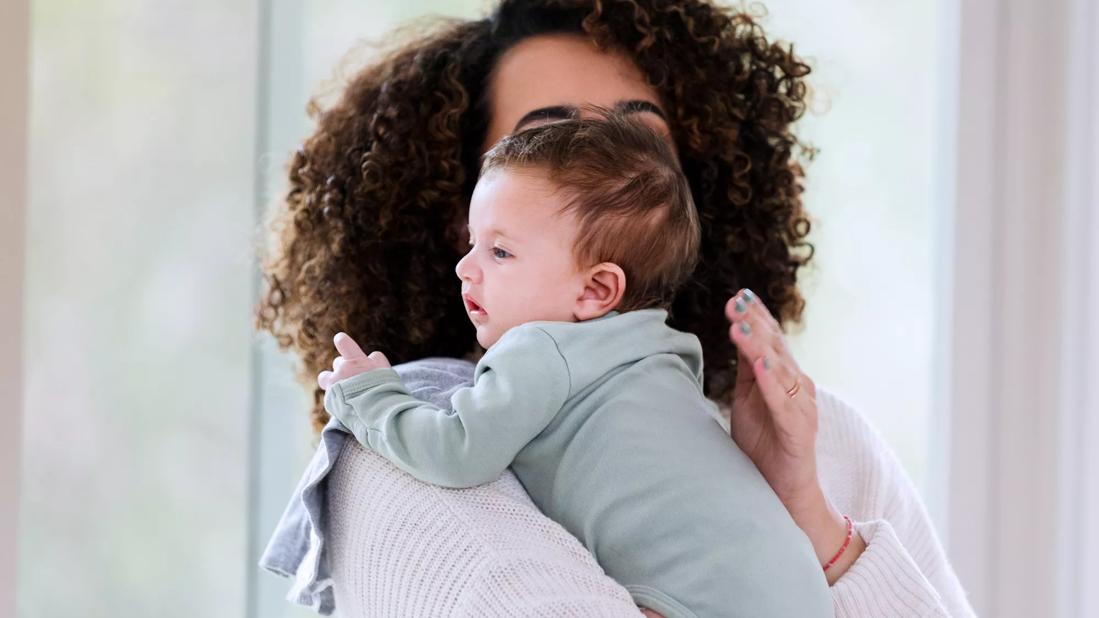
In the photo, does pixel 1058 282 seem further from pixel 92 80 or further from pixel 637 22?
pixel 92 80

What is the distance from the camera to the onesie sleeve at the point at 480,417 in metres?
1.06

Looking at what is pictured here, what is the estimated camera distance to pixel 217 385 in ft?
7.11

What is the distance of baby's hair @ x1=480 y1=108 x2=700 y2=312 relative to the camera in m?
1.16

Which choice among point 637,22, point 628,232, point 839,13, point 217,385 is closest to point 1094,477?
point 839,13

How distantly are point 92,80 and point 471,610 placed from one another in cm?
137

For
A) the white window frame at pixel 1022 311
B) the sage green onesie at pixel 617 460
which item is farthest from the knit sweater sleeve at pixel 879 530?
the white window frame at pixel 1022 311

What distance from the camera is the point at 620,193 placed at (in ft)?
3.83

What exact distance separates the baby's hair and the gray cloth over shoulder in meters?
0.25

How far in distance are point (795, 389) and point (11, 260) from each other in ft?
3.48

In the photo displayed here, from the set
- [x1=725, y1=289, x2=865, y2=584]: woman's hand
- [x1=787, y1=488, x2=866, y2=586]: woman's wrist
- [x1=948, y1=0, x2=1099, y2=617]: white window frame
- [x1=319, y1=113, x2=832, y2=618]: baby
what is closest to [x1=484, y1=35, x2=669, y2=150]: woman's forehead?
[x1=319, y1=113, x2=832, y2=618]: baby

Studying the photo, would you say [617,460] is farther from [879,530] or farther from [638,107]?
[638,107]

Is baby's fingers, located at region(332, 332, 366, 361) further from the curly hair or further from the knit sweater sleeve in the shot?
the knit sweater sleeve

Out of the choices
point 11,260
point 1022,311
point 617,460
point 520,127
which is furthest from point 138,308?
point 1022,311

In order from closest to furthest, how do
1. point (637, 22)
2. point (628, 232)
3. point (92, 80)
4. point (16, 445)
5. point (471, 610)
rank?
point (471, 610) < point (628, 232) < point (16, 445) < point (637, 22) < point (92, 80)
